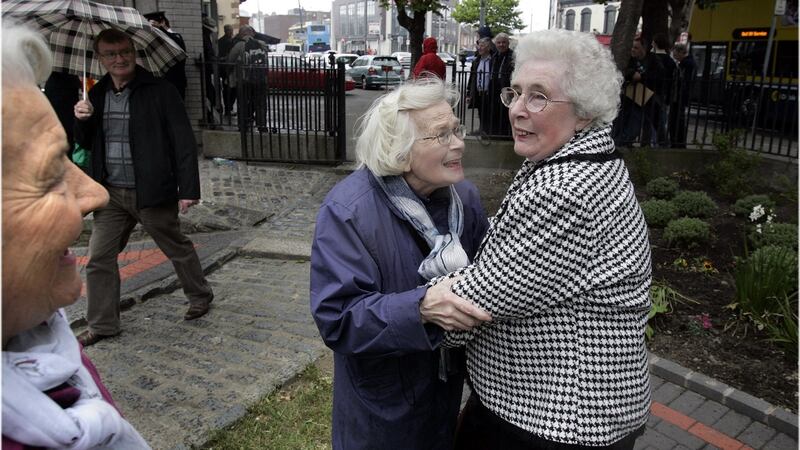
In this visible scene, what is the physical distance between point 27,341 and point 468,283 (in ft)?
3.44

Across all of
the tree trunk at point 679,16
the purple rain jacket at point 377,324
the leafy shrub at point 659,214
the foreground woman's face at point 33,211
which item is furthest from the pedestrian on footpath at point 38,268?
the tree trunk at point 679,16

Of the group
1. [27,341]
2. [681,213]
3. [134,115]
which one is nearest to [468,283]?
[27,341]

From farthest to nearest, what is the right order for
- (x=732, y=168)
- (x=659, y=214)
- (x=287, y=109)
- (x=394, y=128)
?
1. (x=287, y=109)
2. (x=732, y=168)
3. (x=659, y=214)
4. (x=394, y=128)

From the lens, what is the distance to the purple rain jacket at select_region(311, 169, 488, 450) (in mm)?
1874

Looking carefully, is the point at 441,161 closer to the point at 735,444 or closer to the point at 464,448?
the point at 464,448

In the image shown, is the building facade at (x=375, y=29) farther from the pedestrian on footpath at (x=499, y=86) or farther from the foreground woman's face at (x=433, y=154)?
the foreground woman's face at (x=433, y=154)

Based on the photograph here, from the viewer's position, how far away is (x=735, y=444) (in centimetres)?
343

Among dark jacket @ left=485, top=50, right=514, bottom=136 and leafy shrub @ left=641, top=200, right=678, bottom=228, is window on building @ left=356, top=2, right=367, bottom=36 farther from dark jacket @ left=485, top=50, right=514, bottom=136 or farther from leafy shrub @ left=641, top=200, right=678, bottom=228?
leafy shrub @ left=641, top=200, right=678, bottom=228

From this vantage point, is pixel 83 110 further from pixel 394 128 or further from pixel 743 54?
pixel 743 54

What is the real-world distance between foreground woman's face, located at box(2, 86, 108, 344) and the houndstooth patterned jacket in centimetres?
101

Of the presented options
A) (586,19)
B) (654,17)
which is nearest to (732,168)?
(654,17)

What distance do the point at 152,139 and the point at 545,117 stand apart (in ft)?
10.3

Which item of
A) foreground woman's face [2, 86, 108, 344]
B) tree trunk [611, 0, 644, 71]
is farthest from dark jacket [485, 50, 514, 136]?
foreground woman's face [2, 86, 108, 344]

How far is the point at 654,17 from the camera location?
13594mm
